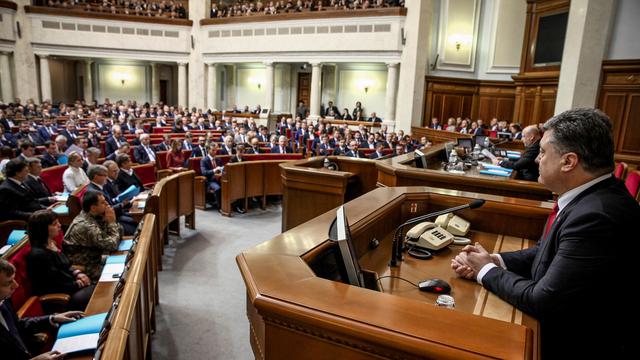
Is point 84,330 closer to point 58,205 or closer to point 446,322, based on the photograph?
point 446,322

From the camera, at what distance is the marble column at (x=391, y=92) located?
16.3 metres

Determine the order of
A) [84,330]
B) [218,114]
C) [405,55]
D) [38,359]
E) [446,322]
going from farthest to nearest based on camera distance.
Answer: [218,114] < [405,55] < [84,330] < [38,359] < [446,322]

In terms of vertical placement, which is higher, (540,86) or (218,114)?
(540,86)

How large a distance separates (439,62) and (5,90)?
18.8 m

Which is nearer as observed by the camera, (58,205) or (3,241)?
(3,241)

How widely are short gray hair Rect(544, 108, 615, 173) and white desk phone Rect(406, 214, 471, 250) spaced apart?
3.66 feet

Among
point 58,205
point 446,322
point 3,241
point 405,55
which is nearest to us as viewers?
point 446,322

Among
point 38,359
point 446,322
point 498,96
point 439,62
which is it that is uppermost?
point 439,62

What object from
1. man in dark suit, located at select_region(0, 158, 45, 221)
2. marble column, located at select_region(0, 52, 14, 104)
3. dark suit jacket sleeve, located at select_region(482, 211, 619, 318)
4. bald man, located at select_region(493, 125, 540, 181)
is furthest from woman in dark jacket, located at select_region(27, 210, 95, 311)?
marble column, located at select_region(0, 52, 14, 104)

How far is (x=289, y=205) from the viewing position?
4.95 metres

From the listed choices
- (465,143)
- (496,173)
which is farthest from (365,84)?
(496,173)

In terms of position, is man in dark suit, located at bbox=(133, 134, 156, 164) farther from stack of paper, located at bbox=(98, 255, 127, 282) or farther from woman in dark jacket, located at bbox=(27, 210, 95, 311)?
woman in dark jacket, located at bbox=(27, 210, 95, 311)

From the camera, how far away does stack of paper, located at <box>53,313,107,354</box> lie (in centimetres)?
242

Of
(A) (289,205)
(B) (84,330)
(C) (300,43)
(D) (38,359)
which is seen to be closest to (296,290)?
(D) (38,359)
